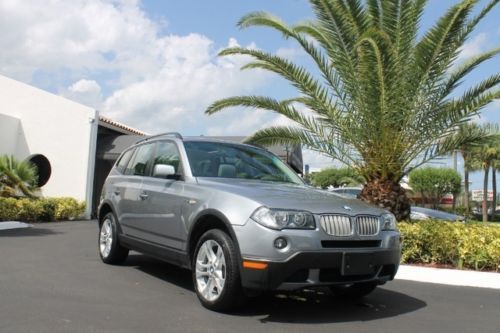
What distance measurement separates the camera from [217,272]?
502 cm

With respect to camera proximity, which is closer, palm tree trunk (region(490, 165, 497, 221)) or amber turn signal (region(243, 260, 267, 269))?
amber turn signal (region(243, 260, 267, 269))

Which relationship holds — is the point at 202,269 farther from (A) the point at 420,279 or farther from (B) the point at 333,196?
(A) the point at 420,279

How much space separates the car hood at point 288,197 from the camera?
4816mm

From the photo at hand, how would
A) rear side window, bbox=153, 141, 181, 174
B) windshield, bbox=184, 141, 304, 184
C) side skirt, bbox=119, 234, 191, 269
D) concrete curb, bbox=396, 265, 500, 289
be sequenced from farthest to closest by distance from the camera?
concrete curb, bbox=396, 265, 500, 289 → rear side window, bbox=153, 141, 181, 174 → windshield, bbox=184, 141, 304, 184 → side skirt, bbox=119, 234, 191, 269

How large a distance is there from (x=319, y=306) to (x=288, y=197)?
1399mm

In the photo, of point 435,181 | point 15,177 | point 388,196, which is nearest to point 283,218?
point 388,196

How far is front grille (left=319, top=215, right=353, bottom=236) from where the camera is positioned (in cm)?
477

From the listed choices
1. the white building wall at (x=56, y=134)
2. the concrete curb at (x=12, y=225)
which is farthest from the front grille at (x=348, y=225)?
the white building wall at (x=56, y=134)

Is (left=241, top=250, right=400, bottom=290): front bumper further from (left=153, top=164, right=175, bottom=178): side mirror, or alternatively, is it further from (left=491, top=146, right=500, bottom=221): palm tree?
(left=491, top=146, right=500, bottom=221): palm tree

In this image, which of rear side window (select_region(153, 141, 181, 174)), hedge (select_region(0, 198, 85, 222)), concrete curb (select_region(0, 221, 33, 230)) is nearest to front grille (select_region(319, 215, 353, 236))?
Result: rear side window (select_region(153, 141, 181, 174))

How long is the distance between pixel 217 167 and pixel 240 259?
1.64 meters

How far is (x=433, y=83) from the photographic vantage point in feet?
32.7

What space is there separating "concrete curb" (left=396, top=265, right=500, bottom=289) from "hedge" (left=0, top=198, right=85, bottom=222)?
1112cm

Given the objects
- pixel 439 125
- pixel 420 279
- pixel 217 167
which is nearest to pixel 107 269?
pixel 217 167
